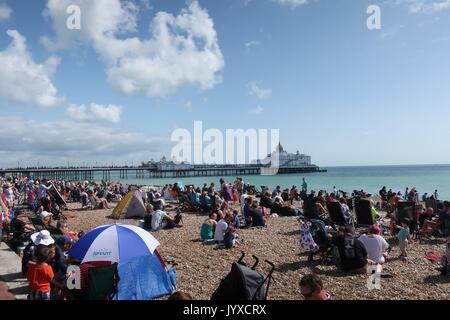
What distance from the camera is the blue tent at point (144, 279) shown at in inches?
218

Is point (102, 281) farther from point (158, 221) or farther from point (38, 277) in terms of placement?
point (158, 221)

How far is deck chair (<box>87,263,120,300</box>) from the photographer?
4941 millimetres

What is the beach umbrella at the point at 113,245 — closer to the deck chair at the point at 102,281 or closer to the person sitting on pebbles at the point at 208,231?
the deck chair at the point at 102,281

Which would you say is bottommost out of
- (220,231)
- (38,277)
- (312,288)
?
(220,231)

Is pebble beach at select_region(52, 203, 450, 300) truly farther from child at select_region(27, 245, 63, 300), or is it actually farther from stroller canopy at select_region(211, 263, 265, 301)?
child at select_region(27, 245, 63, 300)

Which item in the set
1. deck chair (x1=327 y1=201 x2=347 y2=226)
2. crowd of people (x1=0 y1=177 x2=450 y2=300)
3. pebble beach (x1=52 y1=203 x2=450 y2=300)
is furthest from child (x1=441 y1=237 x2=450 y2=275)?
deck chair (x1=327 y1=201 x2=347 y2=226)

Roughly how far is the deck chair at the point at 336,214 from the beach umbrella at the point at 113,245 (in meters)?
6.75

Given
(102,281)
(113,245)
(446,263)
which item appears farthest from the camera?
(446,263)

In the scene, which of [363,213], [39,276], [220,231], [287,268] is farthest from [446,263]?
[39,276]

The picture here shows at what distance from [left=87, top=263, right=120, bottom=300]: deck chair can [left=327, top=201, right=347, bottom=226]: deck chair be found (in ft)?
24.9

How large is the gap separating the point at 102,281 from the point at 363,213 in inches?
339

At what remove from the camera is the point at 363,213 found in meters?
11.2
